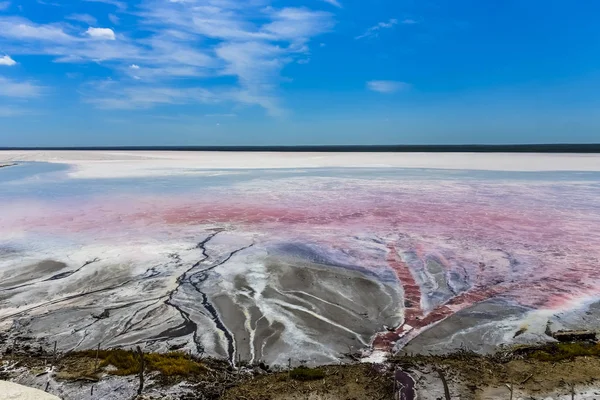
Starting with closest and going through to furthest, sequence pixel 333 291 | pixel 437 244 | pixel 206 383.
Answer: pixel 206 383 < pixel 333 291 < pixel 437 244

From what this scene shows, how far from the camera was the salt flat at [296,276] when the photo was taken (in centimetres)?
623

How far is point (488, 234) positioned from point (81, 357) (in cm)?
1018

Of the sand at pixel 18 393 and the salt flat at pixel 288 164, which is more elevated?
the sand at pixel 18 393

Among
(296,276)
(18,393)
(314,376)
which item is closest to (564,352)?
(314,376)

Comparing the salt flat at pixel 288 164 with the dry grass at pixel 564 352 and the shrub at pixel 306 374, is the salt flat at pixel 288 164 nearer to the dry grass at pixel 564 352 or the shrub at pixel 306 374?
the shrub at pixel 306 374

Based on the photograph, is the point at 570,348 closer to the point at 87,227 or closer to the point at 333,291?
the point at 333,291

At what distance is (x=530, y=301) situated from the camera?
24.2 ft

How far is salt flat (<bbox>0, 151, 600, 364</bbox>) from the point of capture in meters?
6.23

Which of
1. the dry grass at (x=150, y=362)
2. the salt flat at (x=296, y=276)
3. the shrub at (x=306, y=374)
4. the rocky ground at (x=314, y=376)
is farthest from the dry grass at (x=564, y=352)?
the dry grass at (x=150, y=362)

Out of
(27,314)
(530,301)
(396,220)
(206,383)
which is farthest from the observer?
(396,220)

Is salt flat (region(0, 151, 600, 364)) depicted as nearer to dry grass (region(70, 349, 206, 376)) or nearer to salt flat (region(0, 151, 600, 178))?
dry grass (region(70, 349, 206, 376))

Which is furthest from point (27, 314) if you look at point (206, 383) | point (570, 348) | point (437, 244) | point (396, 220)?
point (396, 220)

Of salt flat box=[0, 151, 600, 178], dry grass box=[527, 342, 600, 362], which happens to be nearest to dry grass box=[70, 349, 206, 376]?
dry grass box=[527, 342, 600, 362]

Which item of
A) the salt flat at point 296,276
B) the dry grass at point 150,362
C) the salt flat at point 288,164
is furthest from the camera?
the salt flat at point 288,164
